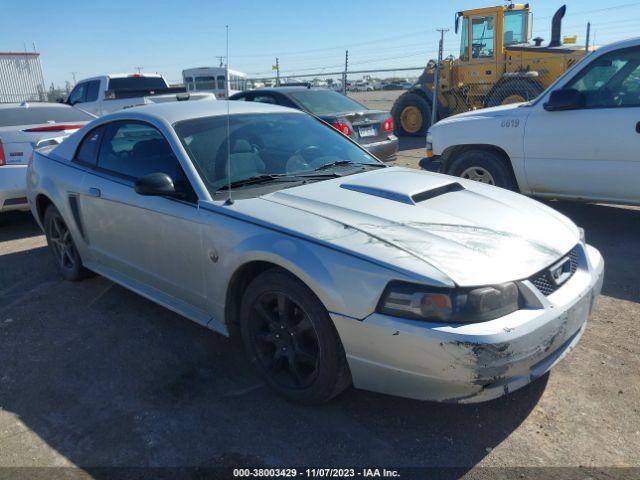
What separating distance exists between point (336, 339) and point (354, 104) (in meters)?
7.22

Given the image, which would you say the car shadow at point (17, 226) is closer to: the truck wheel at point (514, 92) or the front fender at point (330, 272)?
the front fender at point (330, 272)

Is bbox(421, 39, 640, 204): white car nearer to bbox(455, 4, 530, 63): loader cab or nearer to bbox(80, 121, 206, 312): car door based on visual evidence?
bbox(80, 121, 206, 312): car door

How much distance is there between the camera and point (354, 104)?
9.21m

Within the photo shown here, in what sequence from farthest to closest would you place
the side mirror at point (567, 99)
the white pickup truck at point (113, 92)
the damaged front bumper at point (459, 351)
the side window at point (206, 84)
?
the side window at point (206, 84) → the white pickup truck at point (113, 92) → the side mirror at point (567, 99) → the damaged front bumper at point (459, 351)

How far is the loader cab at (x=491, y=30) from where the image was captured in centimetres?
1255

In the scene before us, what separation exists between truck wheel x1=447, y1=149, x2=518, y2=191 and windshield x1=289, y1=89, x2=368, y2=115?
118 inches

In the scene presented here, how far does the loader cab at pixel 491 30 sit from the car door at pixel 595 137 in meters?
7.99

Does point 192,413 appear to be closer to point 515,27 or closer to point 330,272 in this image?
point 330,272

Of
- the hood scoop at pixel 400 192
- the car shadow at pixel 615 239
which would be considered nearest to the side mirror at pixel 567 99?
the car shadow at pixel 615 239

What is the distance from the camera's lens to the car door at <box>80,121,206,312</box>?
3266 millimetres

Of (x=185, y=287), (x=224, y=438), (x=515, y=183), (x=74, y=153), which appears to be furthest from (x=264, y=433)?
(x=515, y=183)

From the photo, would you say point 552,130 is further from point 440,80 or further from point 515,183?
point 440,80

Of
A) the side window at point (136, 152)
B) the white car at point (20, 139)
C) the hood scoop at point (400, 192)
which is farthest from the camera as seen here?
the white car at point (20, 139)

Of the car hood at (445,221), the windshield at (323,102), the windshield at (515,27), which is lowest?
the car hood at (445,221)
